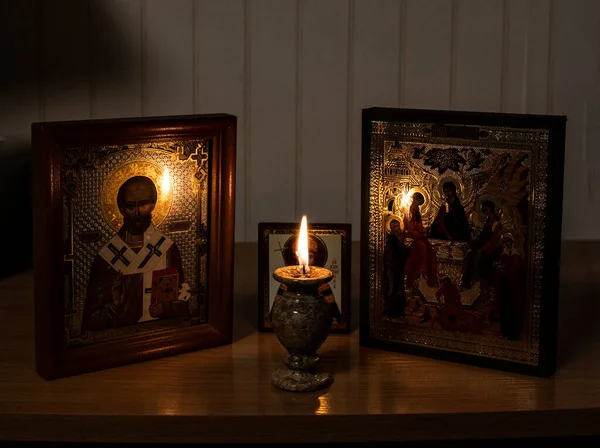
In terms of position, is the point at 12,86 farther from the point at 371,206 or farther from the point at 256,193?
the point at 371,206

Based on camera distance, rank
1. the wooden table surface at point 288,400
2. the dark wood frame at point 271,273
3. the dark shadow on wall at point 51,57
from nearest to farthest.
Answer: the wooden table surface at point 288,400, the dark wood frame at point 271,273, the dark shadow on wall at point 51,57

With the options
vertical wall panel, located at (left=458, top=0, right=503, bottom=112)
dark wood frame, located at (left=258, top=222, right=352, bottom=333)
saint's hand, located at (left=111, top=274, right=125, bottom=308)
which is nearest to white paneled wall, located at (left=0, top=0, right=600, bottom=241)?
vertical wall panel, located at (left=458, top=0, right=503, bottom=112)

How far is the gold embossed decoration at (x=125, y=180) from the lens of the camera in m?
1.08

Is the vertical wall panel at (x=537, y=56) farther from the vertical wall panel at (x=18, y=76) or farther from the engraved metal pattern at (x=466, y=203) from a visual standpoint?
the vertical wall panel at (x=18, y=76)

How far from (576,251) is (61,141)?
97cm

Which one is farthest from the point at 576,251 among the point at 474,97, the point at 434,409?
the point at 434,409

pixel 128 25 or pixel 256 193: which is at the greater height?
pixel 128 25

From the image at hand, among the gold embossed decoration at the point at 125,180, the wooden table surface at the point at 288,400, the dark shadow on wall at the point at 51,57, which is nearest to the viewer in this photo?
the wooden table surface at the point at 288,400

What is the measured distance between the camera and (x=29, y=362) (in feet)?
3.65

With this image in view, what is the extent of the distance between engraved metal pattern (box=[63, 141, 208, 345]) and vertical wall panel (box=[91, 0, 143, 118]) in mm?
624

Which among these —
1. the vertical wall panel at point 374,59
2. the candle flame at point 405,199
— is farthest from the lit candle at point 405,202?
the vertical wall panel at point 374,59

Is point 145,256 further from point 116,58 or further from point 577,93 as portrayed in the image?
point 577,93

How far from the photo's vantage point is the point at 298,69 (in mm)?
1733

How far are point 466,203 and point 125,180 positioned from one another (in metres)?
0.36
